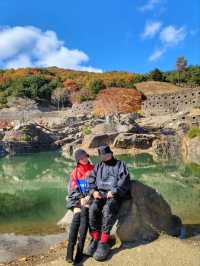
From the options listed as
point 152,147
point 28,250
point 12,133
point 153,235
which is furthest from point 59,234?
point 12,133

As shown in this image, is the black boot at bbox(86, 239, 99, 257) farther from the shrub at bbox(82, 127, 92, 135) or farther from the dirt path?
the shrub at bbox(82, 127, 92, 135)

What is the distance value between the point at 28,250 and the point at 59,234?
4.32 ft

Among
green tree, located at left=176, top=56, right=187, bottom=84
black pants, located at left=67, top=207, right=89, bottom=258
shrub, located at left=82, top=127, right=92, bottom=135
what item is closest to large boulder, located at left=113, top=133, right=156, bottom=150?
shrub, located at left=82, top=127, right=92, bottom=135

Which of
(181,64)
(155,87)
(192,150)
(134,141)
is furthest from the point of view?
(181,64)

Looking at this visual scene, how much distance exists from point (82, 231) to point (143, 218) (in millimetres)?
1411

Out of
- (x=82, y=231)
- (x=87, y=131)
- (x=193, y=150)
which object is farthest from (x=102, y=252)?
(x=87, y=131)

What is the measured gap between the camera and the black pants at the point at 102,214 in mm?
6312

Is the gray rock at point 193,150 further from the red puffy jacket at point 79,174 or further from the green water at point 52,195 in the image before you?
the red puffy jacket at point 79,174

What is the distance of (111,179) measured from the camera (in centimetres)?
655

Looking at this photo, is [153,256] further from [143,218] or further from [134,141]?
[134,141]

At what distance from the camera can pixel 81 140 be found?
125 feet

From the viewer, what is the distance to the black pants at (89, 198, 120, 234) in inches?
249

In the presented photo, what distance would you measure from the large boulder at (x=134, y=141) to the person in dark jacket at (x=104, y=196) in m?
27.0

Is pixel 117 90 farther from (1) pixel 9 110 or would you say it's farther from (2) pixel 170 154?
(2) pixel 170 154
